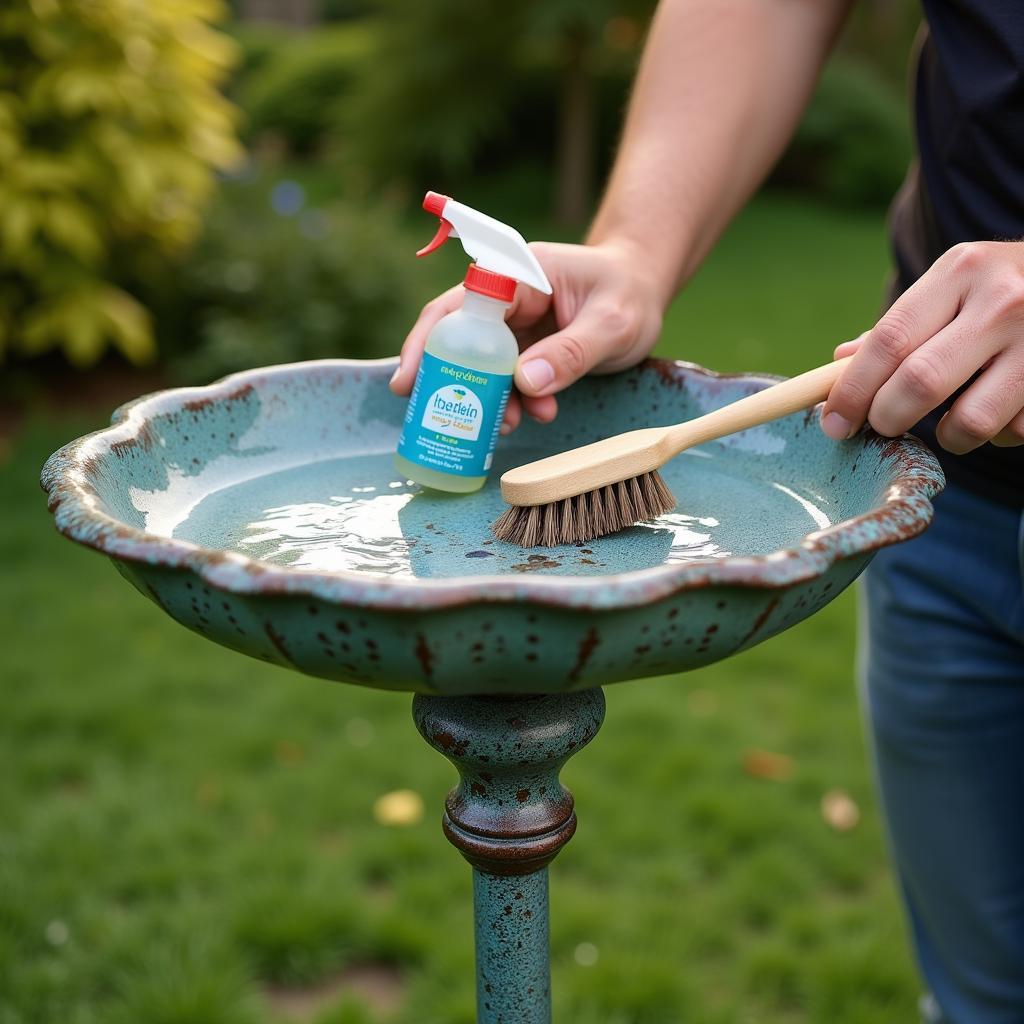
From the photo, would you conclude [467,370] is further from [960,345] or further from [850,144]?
[850,144]

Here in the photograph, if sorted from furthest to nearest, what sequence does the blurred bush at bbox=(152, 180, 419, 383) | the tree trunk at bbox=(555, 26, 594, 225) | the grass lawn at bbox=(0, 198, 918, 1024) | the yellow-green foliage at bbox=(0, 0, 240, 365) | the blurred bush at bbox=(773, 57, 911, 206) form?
the blurred bush at bbox=(773, 57, 911, 206) < the tree trunk at bbox=(555, 26, 594, 225) < the blurred bush at bbox=(152, 180, 419, 383) < the yellow-green foliage at bbox=(0, 0, 240, 365) < the grass lawn at bbox=(0, 198, 918, 1024)

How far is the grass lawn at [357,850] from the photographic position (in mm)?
2627

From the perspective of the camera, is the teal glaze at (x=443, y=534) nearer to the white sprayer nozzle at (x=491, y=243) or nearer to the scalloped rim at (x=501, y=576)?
the scalloped rim at (x=501, y=576)

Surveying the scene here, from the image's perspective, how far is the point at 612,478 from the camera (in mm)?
1431

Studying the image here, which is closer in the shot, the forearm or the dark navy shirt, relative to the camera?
the dark navy shirt

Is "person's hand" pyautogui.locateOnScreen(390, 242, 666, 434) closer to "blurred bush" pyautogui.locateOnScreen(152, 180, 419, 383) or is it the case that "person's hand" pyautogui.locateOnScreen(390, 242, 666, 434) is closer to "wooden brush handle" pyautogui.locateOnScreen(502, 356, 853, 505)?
"wooden brush handle" pyautogui.locateOnScreen(502, 356, 853, 505)

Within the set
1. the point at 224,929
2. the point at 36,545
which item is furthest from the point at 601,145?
the point at 224,929

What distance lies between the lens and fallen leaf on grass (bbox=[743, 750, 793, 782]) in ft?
11.2

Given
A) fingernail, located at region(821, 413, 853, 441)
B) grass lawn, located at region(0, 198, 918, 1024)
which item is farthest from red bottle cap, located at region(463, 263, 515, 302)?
grass lawn, located at region(0, 198, 918, 1024)

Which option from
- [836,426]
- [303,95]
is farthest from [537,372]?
[303,95]

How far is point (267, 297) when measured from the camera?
588cm

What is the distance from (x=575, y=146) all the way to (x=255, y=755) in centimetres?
839

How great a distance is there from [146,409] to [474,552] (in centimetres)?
47

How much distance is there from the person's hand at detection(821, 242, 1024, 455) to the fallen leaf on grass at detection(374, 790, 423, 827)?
2.16 meters
